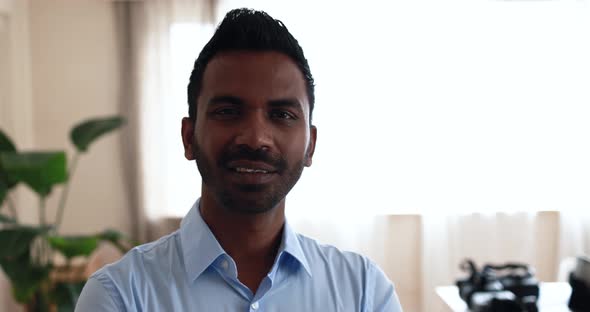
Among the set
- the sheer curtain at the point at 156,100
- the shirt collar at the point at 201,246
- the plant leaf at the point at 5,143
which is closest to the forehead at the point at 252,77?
the shirt collar at the point at 201,246

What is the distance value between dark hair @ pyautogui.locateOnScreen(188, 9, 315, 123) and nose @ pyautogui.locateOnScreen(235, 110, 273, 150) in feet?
0.38

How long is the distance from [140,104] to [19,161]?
1.41 meters

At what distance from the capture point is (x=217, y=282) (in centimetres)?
90

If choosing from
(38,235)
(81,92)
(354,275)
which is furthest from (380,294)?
(81,92)

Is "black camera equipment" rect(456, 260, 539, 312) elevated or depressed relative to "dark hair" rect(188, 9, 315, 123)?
depressed

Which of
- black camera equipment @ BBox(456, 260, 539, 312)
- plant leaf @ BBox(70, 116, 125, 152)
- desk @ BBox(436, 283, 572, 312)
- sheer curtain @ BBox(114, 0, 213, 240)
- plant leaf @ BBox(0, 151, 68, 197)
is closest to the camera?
black camera equipment @ BBox(456, 260, 539, 312)

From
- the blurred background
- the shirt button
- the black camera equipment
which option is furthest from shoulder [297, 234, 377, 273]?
the blurred background

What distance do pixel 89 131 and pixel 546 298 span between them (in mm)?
2048

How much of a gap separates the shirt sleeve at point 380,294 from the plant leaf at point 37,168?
65.5 inches

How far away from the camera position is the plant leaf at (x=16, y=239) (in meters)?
2.27

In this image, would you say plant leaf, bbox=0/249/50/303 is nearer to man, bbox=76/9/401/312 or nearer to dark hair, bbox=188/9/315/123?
man, bbox=76/9/401/312

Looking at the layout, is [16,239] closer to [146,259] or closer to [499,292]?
[146,259]

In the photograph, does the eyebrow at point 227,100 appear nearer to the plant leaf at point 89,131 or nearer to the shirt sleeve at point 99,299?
the shirt sleeve at point 99,299

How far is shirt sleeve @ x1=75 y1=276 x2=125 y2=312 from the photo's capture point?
810 mm
